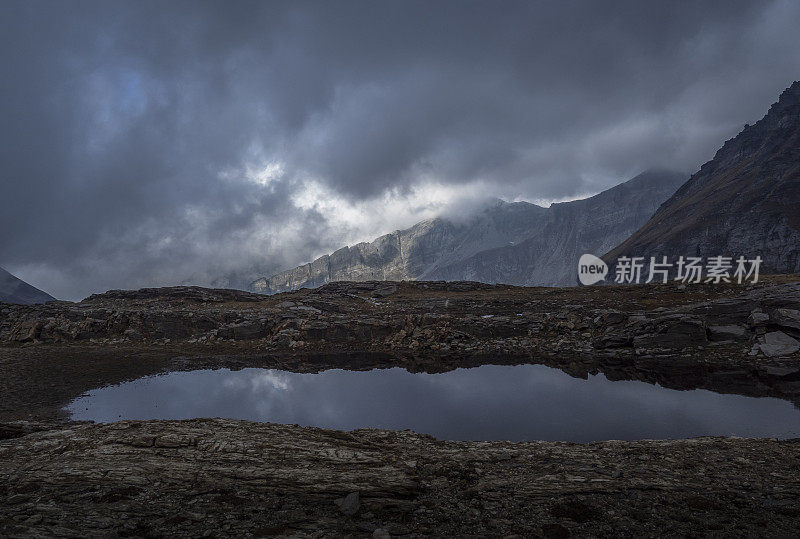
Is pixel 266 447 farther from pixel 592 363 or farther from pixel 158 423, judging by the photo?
pixel 592 363

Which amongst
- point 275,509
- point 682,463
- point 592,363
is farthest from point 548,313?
point 275,509

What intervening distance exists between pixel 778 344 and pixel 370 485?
34439mm

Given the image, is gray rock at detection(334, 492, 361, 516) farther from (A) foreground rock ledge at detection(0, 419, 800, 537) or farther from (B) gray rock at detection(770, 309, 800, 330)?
(B) gray rock at detection(770, 309, 800, 330)

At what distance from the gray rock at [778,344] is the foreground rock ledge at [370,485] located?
17056 millimetres

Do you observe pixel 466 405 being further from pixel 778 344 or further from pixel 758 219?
pixel 758 219

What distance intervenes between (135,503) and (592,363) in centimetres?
3167

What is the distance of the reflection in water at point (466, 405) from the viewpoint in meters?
17.5

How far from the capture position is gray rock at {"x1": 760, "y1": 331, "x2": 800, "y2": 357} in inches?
1037

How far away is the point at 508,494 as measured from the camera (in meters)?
10.0

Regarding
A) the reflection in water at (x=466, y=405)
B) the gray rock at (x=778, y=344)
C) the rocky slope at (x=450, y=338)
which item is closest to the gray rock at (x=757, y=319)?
the rocky slope at (x=450, y=338)

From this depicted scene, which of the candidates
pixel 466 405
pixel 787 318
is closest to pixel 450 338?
pixel 466 405

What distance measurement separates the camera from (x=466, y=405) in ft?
71.1

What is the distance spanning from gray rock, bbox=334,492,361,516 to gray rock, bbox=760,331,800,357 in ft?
111

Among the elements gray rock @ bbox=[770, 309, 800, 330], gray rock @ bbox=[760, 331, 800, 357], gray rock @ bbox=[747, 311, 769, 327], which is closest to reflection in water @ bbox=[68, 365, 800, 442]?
gray rock @ bbox=[760, 331, 800, 357]
